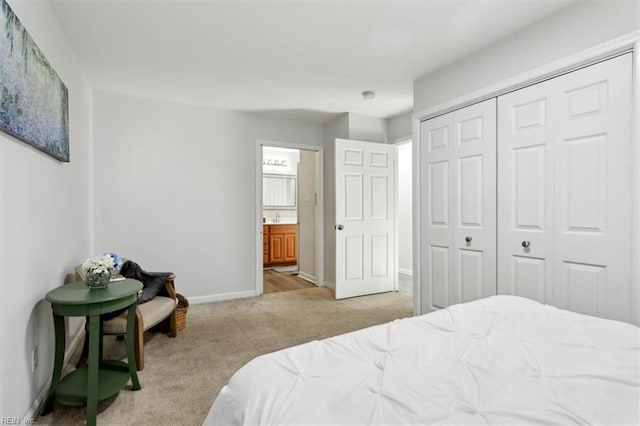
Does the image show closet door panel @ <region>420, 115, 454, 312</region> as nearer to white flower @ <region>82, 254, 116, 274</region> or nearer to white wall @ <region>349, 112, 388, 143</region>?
white wall @ <region>349, 112, 388, 143</region>

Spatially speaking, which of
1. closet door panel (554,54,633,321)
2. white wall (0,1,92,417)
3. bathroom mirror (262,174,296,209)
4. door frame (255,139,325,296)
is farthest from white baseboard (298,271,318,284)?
closet door panel (554,54,633,321)

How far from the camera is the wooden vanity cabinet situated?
21.6ft

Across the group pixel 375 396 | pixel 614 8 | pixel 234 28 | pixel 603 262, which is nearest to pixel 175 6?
pixel 234 28

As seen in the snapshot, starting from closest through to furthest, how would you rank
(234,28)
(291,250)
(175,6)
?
(175,6) < (234,28) < (291,250)

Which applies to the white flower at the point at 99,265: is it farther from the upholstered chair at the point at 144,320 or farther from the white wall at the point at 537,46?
the white wall at the point at 537,46

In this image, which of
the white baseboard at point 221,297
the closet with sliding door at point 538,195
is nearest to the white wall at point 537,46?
the closet with sliding door at point 538,195

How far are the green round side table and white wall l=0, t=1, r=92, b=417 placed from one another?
4.2 inches

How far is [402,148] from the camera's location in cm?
630

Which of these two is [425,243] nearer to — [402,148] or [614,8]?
[614,8]

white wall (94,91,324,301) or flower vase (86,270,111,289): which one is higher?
white wall (94,91,324,301)

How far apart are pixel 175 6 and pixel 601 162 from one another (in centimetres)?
282

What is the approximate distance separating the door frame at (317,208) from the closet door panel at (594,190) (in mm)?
3106

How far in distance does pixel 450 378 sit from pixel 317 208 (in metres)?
4.03

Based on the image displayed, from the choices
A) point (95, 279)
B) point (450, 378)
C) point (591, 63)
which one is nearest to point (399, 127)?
point (591, 63)
